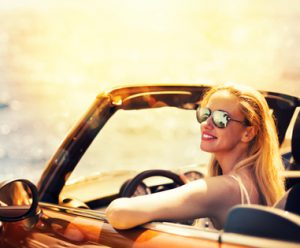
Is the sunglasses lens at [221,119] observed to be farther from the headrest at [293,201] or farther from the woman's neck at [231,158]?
the headrest at [293,201]

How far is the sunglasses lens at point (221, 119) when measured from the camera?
2299mm

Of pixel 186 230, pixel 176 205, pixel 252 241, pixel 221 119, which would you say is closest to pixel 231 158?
pixel 221 119

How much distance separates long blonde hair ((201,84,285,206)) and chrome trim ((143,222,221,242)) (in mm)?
482

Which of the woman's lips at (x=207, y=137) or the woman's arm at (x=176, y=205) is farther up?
the woman's lips at (x=207, y=137)

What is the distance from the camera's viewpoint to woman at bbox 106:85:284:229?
1.99 m

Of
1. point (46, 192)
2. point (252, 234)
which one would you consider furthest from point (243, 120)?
point (46, 192)

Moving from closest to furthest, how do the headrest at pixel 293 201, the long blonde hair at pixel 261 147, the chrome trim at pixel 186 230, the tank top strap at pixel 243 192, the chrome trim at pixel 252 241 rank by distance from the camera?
the chrome trim at pixel 252 241 < the chrome trim at pixel 186 230 < the headrest at pixel 293 201 < the tank top strap at pixel 243 192 < the long blonde hair at pixel 261 147

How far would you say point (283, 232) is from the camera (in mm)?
1345

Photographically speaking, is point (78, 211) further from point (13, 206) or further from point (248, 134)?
point (248, 134)

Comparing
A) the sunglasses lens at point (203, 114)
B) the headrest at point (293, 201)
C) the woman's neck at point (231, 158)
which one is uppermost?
the sunglasses lens at point (203, 114)

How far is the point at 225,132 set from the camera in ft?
7.55

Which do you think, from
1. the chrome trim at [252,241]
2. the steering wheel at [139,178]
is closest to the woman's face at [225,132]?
the chrome trim at [252,241]

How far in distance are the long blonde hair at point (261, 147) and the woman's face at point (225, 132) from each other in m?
0.03

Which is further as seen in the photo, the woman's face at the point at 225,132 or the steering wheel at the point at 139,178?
the steering wheel at the point at 139,178
